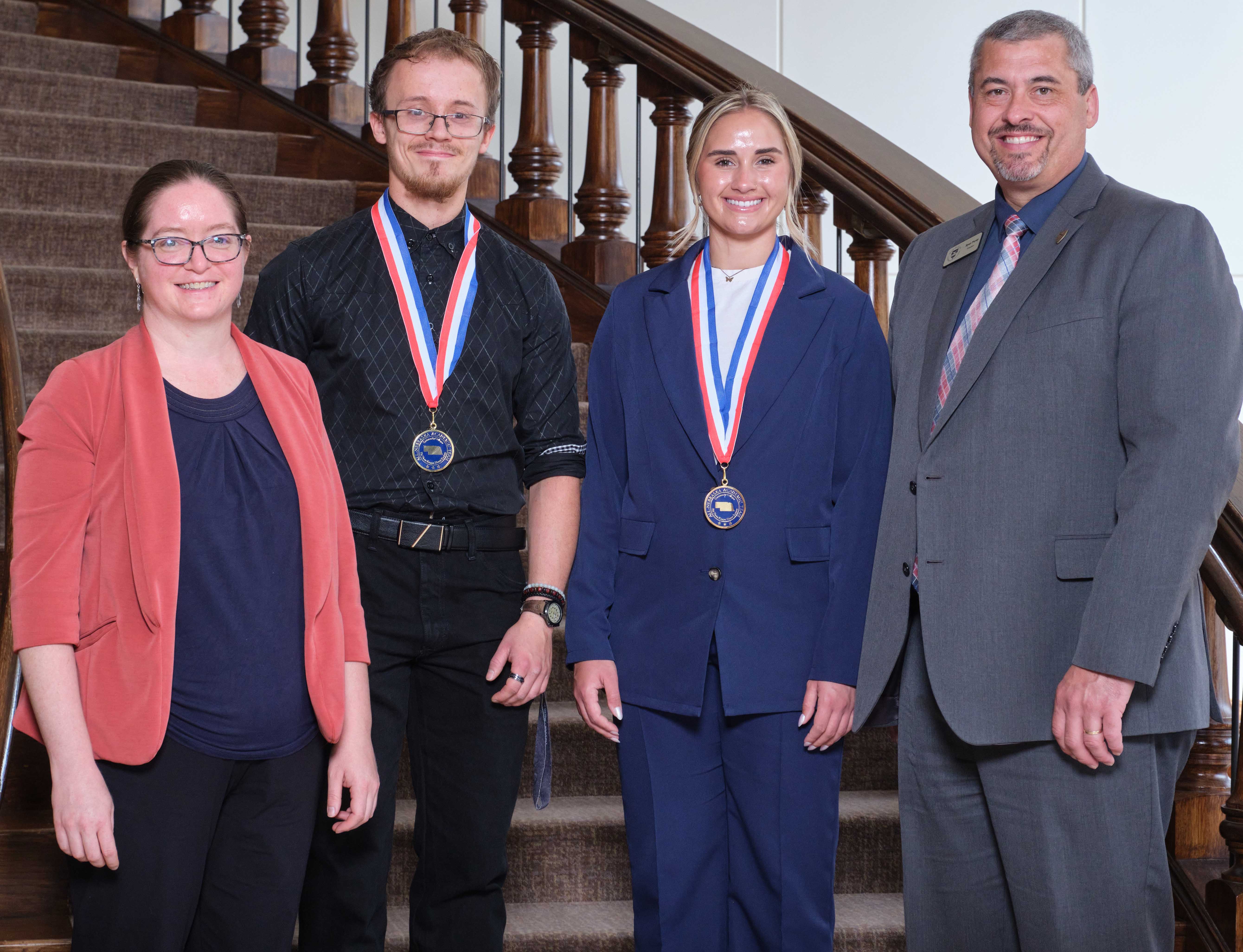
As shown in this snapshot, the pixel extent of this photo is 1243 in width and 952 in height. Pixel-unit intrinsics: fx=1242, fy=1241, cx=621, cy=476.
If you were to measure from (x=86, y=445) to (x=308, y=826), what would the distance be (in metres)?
0.54

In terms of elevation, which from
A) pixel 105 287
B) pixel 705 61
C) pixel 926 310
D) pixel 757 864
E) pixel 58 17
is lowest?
pixel 757 864

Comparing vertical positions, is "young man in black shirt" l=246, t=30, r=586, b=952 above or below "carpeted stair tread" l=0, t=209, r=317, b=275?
below

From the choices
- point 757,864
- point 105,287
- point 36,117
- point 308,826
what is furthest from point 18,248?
point 757,864

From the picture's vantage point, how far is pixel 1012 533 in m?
1.61

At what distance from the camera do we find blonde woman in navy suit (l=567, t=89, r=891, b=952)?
67.4 inches

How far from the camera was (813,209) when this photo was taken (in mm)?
3234

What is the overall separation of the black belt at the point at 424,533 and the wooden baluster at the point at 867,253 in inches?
58.0

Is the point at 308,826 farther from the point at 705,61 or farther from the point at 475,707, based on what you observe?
the point at 705,61

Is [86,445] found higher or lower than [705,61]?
lower

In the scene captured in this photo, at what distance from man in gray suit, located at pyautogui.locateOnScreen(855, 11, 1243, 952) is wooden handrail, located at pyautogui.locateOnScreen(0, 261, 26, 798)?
120cm

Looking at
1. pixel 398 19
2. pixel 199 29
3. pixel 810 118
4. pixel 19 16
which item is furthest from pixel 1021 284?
pixel 19 16

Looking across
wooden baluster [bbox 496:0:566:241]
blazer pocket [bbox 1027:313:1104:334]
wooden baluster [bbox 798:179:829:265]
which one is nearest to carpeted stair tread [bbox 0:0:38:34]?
wooden baluster [bbox 496:0:566:241]

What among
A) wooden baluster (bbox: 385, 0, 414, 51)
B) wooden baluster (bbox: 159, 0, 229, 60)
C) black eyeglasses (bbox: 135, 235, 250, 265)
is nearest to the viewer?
black eyeglasses (bbox: 135, 235, 250, 265)

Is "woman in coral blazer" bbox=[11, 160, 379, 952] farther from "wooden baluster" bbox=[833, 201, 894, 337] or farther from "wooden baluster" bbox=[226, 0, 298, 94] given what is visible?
"wooden baluster" bbox=[226, 0, 298, 94]
